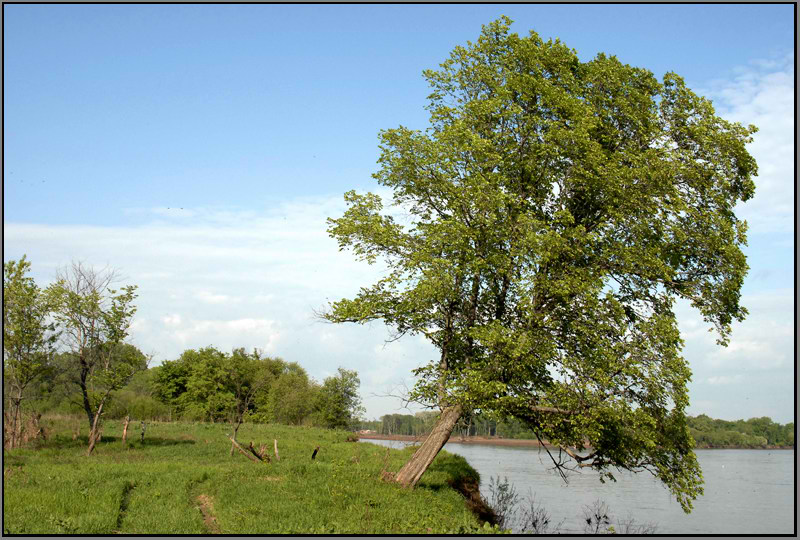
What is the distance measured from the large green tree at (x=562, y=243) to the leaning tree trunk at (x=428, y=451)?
0.05 m

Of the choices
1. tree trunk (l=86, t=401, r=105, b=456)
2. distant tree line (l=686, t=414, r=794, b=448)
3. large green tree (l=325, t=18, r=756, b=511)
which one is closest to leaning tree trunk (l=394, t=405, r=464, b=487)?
large green tree (l=325, t=18, r=756, b=511)

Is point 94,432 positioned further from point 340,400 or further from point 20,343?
point 340,400

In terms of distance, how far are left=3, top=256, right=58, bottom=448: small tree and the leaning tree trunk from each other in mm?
21644

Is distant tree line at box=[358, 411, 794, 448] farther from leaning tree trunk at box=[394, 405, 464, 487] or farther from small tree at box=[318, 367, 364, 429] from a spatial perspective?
leaning tree trunk at box=[394, 405, 464, 487]

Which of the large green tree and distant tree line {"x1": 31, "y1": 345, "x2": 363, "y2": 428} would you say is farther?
distant tree line {"x1": 31, "y1": 345, "x2": 363, "y2": 428}

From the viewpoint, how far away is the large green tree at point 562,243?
17.1 metres

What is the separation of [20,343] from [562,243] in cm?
2717

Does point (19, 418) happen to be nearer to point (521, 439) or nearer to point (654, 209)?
point (654, 209)

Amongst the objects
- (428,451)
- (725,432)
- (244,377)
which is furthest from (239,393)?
(725,432)

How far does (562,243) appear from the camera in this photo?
1703 cm

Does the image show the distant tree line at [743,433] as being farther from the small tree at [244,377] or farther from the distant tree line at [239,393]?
the small tree at [244,377]

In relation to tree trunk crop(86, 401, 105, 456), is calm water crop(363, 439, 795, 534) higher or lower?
lower

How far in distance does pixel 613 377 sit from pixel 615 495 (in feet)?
67.1

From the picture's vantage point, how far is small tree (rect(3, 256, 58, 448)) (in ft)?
100
